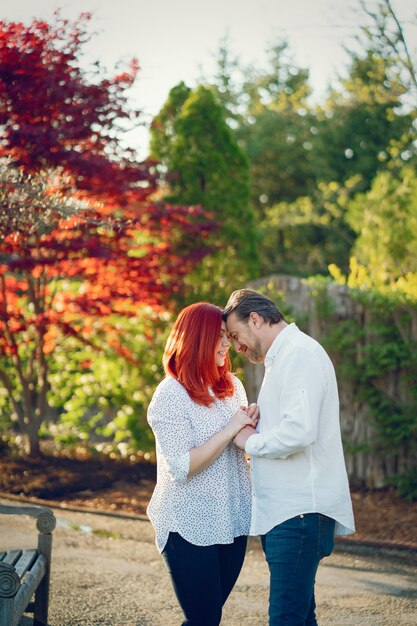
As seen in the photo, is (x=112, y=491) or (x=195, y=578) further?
(x=112, y=491)

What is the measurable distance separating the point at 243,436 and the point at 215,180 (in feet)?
24.5

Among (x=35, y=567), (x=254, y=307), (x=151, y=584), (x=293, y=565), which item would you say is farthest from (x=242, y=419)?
(x=151, y=584)

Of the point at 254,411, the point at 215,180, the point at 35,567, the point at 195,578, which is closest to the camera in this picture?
the point at 195,578

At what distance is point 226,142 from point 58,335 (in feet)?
10.6

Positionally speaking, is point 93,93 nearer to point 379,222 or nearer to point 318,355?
point 318,355

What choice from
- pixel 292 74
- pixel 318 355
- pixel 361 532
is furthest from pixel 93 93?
pixel 292 74

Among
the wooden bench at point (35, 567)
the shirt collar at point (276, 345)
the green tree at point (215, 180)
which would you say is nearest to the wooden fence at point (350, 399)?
the green tree at point (215, 180)

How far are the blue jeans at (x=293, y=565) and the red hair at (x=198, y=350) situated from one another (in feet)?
2.05

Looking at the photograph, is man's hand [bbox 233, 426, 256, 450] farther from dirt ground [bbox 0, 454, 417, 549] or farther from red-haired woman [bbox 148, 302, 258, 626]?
dirt ground [bbox 0, 454, 417, 549]

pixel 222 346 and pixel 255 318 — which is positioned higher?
pixel 255 318

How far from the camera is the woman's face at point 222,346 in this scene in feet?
11.2

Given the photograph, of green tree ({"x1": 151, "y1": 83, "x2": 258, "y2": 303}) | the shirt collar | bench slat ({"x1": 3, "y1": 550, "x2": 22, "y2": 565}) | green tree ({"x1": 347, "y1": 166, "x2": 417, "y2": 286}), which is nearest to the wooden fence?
green tree ({"x1": 151, "y1": 83, "x2": 258, "y2": 303})

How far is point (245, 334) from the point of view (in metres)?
3.33

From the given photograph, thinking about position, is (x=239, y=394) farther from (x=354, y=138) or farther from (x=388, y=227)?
(x=354, y=138)
